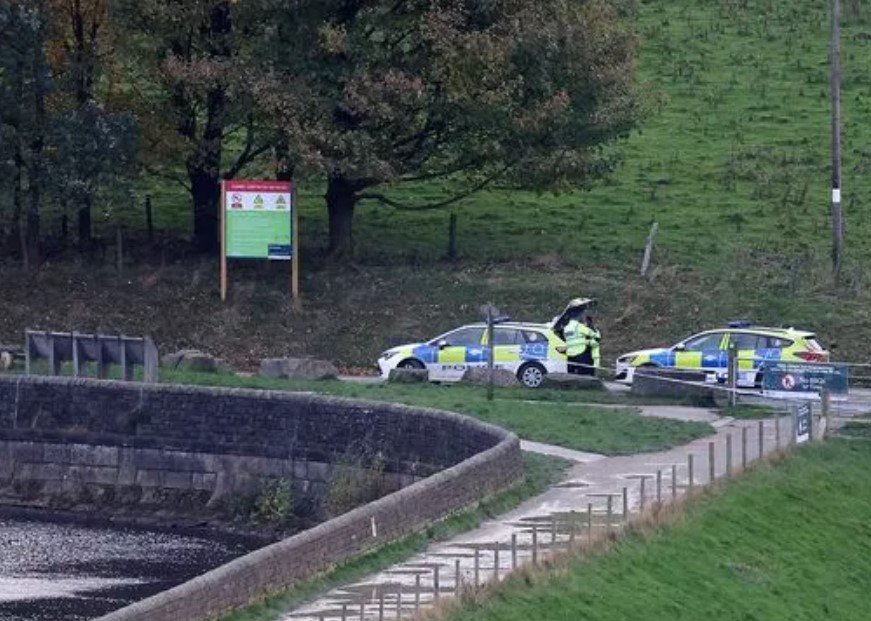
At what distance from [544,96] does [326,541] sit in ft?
93.0

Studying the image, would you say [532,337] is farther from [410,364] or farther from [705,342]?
[705,342]

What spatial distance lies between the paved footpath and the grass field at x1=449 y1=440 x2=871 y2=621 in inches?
17.5

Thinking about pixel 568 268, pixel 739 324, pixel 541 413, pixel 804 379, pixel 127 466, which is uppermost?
pixel 568 268

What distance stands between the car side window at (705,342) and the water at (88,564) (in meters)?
11.1

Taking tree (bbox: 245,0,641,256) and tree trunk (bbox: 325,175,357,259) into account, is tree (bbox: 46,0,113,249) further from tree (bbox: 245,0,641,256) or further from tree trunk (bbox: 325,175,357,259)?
tree trunk (bbox: 325,175,357,259)

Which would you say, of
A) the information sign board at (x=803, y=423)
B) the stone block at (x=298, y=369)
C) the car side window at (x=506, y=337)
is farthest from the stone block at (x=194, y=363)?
the information sign board at (x=803, y=423)

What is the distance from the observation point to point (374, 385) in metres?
42.6

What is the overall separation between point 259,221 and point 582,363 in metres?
9.02

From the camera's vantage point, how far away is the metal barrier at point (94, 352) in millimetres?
41344

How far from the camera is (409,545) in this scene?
25.6 metres

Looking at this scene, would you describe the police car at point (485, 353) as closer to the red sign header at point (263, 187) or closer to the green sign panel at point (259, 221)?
the green sign panel at point (259, 221)

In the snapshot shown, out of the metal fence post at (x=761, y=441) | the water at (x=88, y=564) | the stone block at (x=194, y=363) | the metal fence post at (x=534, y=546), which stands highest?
the stone block at (x=194, y=363)

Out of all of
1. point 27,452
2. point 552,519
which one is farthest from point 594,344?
point 552,519

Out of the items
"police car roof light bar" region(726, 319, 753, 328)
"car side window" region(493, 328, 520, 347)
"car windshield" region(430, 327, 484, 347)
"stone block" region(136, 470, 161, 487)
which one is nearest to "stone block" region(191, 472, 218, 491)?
"stone block" region(136, 470, 161, 487)
